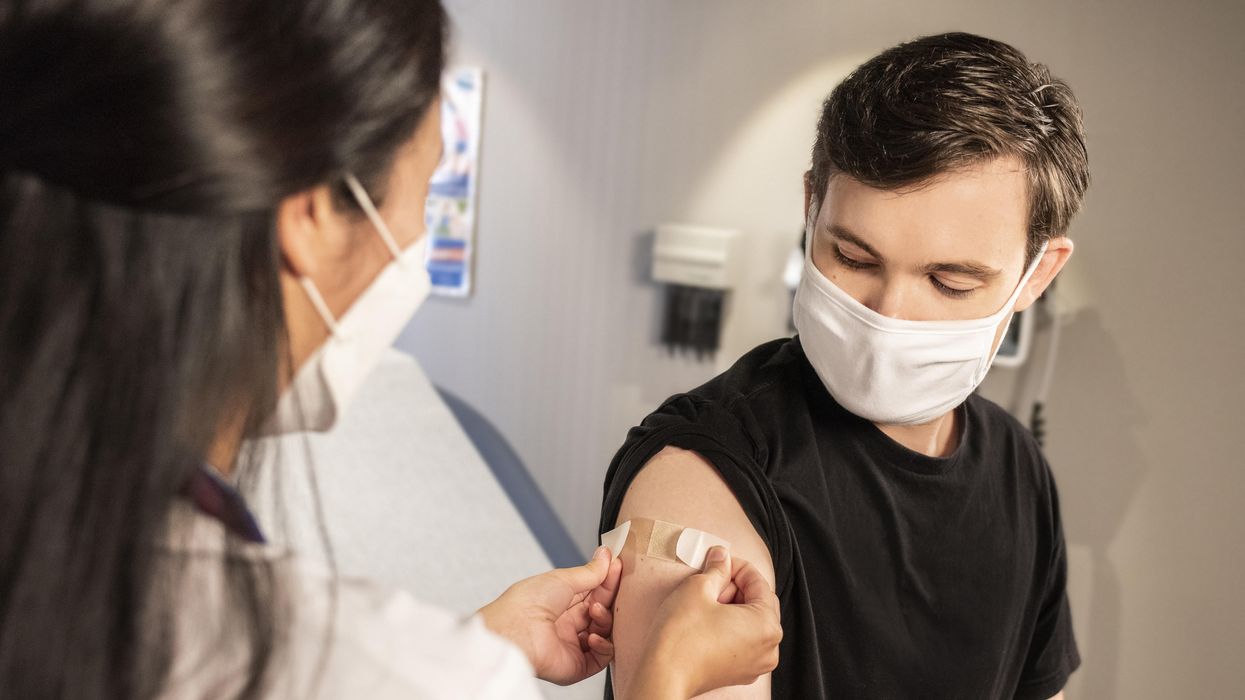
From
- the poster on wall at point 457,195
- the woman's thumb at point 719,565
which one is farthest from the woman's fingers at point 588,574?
the poster on wall at point 457,195

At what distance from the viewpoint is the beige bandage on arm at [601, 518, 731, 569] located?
99 centimetres

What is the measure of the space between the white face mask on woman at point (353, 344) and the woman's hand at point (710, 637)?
13.4 inches

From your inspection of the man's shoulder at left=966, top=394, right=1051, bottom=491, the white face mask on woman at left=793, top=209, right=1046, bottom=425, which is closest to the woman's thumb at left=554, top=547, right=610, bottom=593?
the white face mask on woman at left=793, top=209, right=1046, bottom=425

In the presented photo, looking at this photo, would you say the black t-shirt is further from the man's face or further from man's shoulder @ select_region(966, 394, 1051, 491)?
the man's face

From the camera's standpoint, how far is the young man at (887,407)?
1062mm

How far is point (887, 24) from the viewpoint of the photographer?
2.60m

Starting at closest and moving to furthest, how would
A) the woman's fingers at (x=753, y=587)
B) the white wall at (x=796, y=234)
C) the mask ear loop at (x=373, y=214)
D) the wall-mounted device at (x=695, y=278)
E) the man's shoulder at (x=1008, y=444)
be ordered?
1. the mask ear loop at (x=373, y=214)
2. the woman's fingers at (x=753, y=587)
3. the man's shoulder at (x=1008, y=444)
4. the white wall at (x=796, y=234)
5. the wall-mounted device at (x=695, y=278)

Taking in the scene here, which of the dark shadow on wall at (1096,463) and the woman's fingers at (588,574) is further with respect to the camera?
the dark shadow on wall at (1096,463)

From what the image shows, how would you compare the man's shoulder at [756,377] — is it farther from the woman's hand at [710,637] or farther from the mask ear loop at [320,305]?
the mask ear loop at [320,305]

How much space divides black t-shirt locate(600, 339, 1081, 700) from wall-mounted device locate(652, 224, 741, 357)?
1533mm

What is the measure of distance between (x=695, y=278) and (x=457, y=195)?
0.96m

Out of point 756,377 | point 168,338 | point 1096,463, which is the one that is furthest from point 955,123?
point 1096,463

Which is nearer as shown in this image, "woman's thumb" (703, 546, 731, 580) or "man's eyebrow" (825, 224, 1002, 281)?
"woman's thumb" (703, 546, 731, 580)

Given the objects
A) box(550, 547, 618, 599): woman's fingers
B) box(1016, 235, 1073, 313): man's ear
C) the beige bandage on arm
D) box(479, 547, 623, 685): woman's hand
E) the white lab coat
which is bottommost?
box(479, 547, 623, 685): woman's hand
